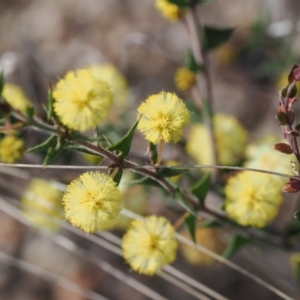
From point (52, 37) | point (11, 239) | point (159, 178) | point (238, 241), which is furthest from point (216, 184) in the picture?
point (52, 37)

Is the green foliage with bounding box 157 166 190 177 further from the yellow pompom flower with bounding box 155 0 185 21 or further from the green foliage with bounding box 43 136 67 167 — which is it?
the yellow pompom flower with bounding box 155 0 185 21

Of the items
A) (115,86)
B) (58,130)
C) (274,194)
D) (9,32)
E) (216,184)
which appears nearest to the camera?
(58,130)

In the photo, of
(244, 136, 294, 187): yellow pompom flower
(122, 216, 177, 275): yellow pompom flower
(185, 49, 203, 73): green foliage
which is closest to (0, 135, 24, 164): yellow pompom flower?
(122, 216, 177, 275): yellow pompom flower

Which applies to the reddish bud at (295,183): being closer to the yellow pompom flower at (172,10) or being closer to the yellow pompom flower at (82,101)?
the yellow pompom flower at (82,101)

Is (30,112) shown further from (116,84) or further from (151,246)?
(116,84)

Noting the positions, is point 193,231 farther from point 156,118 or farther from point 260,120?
point 260,120

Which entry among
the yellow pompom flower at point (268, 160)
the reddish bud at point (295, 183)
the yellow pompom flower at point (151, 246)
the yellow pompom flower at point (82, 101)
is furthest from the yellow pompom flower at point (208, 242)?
the yellow pompom flower at point (82, 101)

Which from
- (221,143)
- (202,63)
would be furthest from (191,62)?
(221,143)
